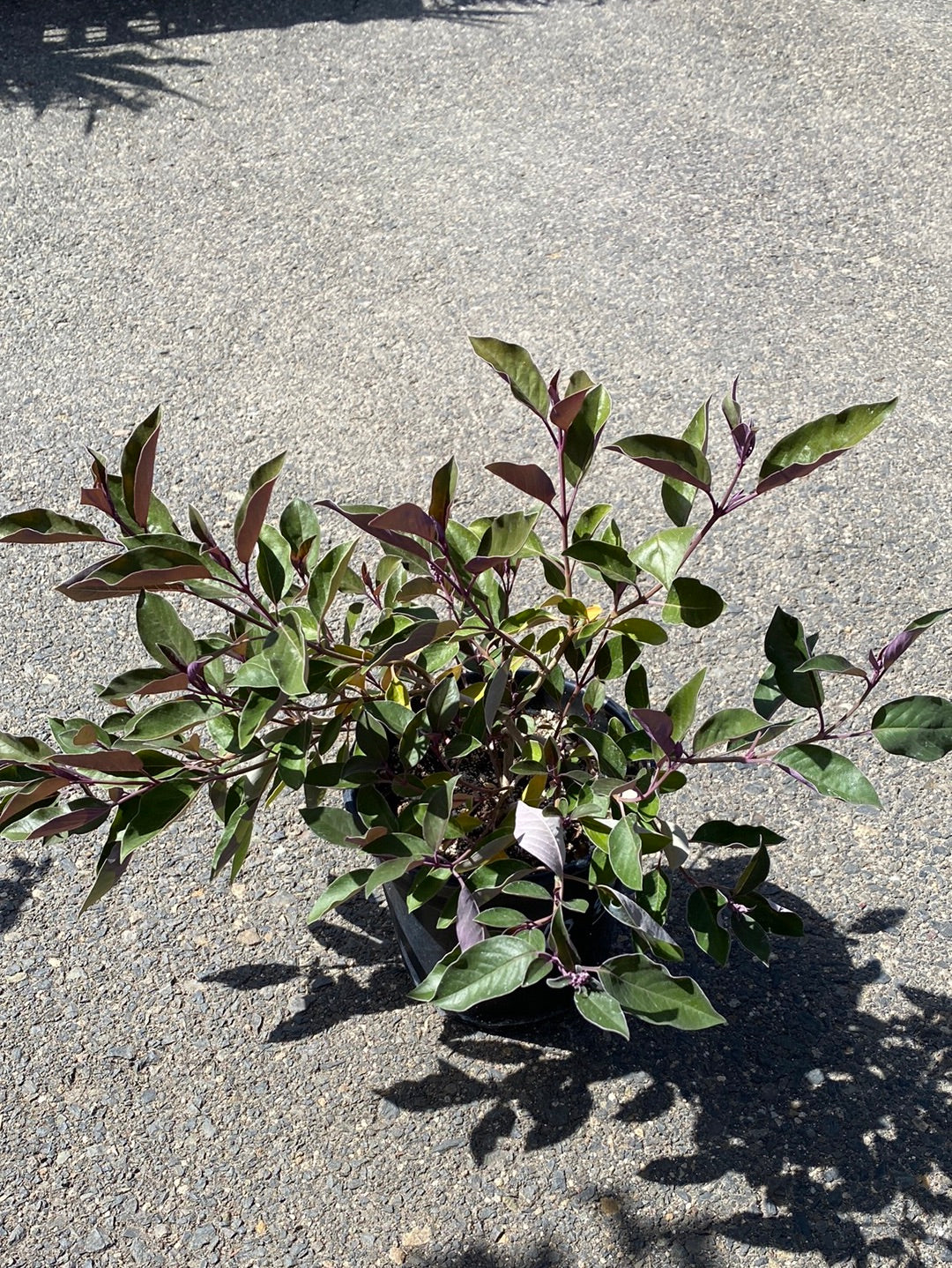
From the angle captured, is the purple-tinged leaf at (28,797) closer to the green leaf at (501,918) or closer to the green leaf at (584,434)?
the green leaf at (501,918)

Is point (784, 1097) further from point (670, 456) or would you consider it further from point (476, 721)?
point (670, 456)

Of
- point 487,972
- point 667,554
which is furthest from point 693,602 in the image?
point 487,972

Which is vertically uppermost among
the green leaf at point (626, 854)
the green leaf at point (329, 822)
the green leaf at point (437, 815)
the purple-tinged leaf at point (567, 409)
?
the purple-tinged leaf at point (567, 409)

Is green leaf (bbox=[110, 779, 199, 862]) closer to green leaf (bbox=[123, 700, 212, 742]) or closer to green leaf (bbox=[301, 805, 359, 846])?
green leaf (bbox=[123, 700, 212, 742])

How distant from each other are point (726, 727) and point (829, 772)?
158 mm

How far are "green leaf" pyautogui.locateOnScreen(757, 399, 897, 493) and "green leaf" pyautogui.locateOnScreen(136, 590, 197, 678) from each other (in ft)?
2.74

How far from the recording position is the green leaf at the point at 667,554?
5.15ft

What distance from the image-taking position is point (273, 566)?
6.00 ft

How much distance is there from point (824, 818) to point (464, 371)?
79.9 inches

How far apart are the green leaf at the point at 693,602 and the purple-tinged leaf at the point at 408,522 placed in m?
0.35

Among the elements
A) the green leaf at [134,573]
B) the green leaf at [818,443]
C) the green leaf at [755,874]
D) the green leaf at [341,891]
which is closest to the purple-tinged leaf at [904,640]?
the green leaf at [818,443]

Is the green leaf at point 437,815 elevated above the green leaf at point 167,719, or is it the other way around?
the green leaf at point 167,719

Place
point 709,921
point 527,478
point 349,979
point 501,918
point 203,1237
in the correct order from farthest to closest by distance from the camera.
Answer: point 349,979, point 203,1237, point 709,921, point 501,918, point 527,478

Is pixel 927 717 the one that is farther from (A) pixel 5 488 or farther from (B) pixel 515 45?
(B) pixel 515 45
